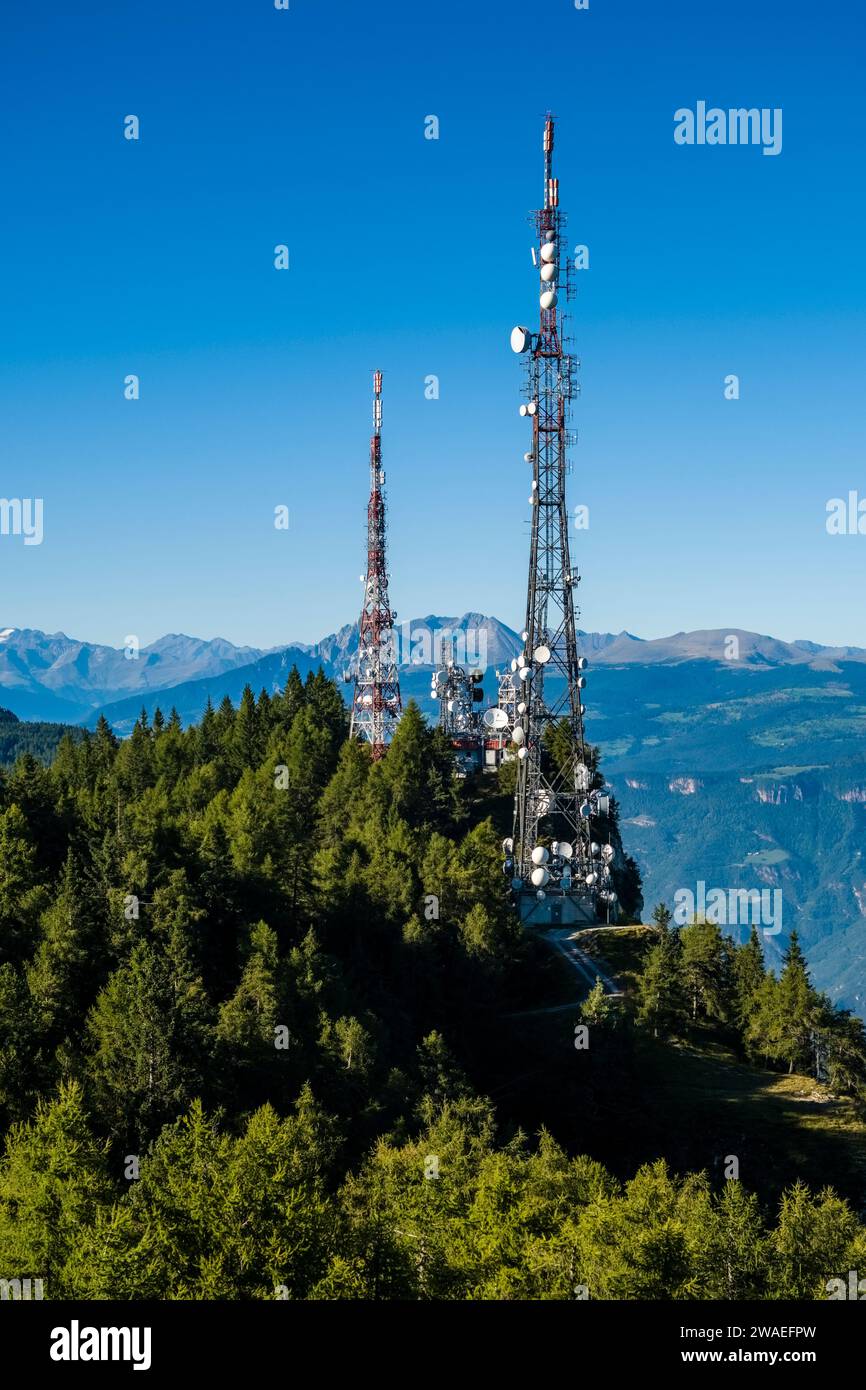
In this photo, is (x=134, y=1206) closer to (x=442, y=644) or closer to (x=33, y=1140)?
(x=33, y=1140)

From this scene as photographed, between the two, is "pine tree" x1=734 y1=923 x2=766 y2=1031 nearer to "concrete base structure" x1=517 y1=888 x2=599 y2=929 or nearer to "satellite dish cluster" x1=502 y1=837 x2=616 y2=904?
"satellite dish cluster" x1=502 y1=837 x2=616 y2=904

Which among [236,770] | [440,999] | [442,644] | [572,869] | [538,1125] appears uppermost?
[442,644]

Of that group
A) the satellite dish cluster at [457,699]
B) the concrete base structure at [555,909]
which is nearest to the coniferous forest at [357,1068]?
the concrete base structure at [555,909]

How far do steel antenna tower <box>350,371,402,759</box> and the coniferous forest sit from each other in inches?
547

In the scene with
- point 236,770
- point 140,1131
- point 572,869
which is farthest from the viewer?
point 236,770

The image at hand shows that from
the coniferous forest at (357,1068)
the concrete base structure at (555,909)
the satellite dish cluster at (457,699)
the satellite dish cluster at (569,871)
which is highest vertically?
the satellite dish cluster at (457,699)

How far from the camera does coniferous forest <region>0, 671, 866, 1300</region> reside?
90.6 ft

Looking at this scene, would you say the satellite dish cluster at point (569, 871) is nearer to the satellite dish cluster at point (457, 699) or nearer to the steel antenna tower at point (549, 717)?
the steel antenna tower at point (549, 717)

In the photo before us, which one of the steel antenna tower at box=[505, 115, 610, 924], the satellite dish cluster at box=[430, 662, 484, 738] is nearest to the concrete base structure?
the steel antenna tower at box=[505, 115, 610, 924]

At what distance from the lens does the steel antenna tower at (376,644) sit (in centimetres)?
10219

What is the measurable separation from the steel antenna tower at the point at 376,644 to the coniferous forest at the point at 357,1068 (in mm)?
13902

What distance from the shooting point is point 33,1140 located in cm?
3058
